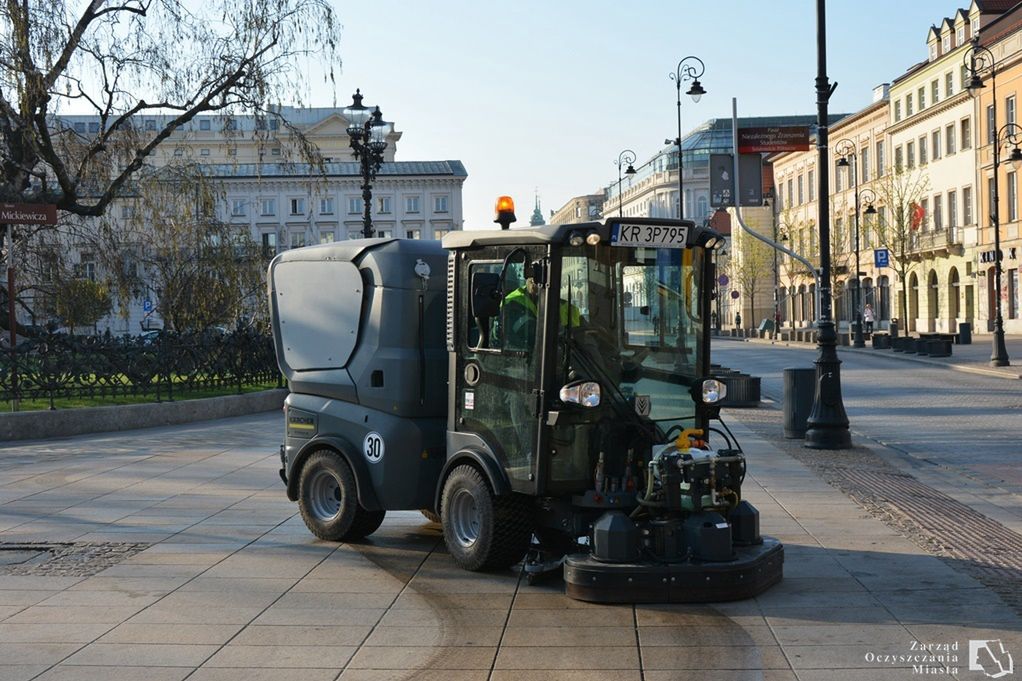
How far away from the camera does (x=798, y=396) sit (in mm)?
17891

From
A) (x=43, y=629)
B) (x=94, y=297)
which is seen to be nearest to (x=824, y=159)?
(x=43, y=629)

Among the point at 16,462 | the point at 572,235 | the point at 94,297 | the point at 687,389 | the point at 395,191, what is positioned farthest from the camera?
the point at 395,191

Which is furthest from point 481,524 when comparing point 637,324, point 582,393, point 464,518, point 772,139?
point 772,139

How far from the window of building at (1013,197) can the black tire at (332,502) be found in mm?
54359

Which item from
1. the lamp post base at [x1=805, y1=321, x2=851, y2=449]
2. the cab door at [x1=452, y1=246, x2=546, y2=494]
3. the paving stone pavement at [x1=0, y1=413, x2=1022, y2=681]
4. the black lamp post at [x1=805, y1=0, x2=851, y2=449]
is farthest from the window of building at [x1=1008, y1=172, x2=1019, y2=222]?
the cab door at [x1=452, y1=246, x2=546, y2=494]

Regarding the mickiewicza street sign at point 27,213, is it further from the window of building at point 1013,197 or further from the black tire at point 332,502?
the window of building at point 1013,197

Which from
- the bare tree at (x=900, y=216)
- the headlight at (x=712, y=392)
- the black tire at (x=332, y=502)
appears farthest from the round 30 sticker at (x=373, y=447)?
the bare tree at (x=900, y=216)

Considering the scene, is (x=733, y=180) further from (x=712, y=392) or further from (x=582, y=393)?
(x=582, y=393)

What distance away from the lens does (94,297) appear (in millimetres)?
27484

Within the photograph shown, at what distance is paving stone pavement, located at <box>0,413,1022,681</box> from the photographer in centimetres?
648

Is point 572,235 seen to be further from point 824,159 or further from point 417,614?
point 824,159

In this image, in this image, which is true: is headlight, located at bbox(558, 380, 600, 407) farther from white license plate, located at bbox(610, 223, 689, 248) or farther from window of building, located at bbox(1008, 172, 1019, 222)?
window of building, located at bbox(1008, 172, 1019, 222)

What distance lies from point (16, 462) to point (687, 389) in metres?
11.0

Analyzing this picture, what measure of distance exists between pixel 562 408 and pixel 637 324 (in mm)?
858
